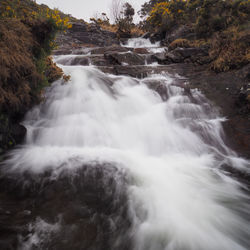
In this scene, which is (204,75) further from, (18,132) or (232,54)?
(18,132)

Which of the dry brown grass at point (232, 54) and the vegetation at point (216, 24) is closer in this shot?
the dry brown grass at point (232, 54)

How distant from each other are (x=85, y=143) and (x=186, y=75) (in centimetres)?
584

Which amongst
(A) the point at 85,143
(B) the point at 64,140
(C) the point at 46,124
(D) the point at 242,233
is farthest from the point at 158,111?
(D) the point at 242,233

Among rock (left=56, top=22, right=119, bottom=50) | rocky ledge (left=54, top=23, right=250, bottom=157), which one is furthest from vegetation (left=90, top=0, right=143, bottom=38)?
rocky ledge (left=54, top=23, right=250, bottom=157)

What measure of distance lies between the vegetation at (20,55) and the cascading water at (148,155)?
2.10 ft

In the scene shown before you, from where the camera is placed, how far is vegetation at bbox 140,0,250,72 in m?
6.56

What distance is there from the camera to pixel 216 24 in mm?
9906

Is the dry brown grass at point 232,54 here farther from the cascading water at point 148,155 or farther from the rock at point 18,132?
the rock at point 18,132

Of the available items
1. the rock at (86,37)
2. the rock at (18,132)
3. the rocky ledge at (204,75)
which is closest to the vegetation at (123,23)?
the rock at (86,37)

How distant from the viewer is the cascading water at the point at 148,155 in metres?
2.00

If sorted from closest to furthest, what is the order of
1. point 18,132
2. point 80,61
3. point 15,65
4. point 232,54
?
point 15,65, point 18,132, point 232,54, point 80,61

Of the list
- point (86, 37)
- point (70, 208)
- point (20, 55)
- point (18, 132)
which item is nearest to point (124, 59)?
point (20, 55)

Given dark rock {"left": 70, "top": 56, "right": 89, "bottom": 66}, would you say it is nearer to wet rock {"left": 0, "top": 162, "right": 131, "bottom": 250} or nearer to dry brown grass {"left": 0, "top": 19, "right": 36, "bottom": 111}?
dry brown grass {"left": 0, "top": 19, "right": 36, "bottom": 111}

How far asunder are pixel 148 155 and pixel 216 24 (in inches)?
415
